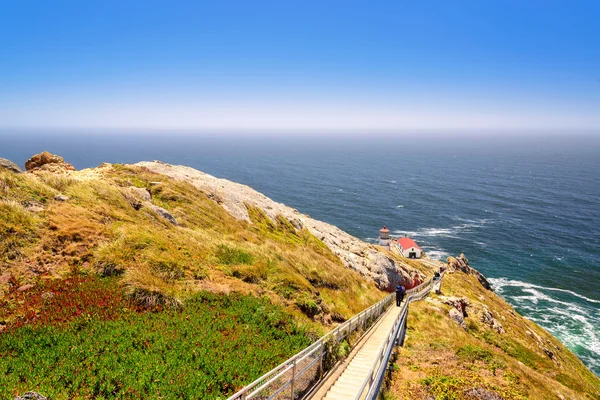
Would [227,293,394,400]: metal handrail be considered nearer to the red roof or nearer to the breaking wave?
the breaking wave

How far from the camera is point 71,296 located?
1152 cm

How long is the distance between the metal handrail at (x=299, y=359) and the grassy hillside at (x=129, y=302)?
0.91 meters

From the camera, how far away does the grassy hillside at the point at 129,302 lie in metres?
8.58

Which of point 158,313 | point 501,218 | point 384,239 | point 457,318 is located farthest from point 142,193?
point 501,218

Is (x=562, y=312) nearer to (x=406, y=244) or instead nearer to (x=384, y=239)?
(x=406, y=244)

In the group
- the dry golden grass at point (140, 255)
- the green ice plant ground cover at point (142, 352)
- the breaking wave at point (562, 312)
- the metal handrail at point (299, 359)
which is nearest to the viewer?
the metal handrail at point (299, 359)

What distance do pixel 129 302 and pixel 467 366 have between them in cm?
1514

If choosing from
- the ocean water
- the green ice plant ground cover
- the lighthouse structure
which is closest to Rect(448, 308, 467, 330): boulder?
the green ice plant ground cover

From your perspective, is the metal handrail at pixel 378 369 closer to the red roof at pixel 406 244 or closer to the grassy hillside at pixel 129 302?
the grassy hillside at pixel 129 302

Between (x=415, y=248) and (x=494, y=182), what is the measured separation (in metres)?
109

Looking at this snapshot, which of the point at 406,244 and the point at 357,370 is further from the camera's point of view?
the point at 406,244

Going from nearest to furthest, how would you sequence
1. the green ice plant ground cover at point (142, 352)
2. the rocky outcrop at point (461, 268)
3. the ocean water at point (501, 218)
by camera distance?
1. the green ice plant ground cover at point (142, 352)
2. the ocean water at point (501, 218)
3. the rocky outcrop at point (461, 268)

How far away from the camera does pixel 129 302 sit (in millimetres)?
12039

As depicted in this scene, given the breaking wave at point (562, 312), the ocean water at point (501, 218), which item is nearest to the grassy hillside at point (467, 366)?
the breaking wave at point (562, 312)
